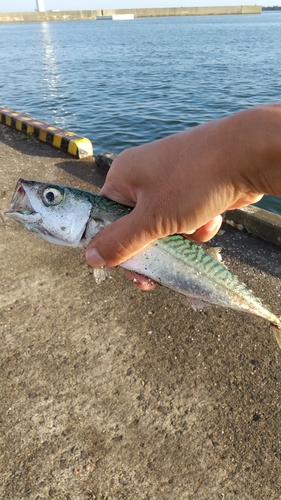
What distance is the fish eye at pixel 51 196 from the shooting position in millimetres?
2742

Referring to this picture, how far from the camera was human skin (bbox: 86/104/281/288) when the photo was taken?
7.08 ft

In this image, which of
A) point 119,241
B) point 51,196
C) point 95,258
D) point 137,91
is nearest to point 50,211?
point 51,196

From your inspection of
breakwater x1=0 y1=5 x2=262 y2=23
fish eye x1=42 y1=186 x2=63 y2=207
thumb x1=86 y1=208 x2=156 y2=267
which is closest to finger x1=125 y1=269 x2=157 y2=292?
thumb x1=86 y1=208 x2=156 y2=267

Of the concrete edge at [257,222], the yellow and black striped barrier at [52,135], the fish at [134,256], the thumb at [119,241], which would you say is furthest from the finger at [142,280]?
the yellow and black striped barrier at [52,135]

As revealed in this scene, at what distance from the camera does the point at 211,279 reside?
9.80 feet

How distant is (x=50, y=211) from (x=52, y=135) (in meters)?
7.43

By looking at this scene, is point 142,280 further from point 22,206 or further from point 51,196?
point 22,206

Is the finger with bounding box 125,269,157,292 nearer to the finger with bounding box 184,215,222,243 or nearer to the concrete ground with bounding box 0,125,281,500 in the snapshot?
the finger with bounding box 184,215,222,243

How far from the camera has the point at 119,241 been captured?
99.0 inches

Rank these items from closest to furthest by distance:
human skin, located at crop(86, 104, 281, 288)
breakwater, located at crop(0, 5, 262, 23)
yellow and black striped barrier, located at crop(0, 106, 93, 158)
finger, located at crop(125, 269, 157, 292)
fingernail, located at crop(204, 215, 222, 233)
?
human skin, located at crop(86, 104, 281, 288) < finger, located at crop(125, 269, 157, 292) < fingernail, located at crop(204, 215, 222, 233) < yellow and black striped barrier, located at crop(0, 106, 93, 158) < breakwater, located at crop(0, 5, 262, 23)

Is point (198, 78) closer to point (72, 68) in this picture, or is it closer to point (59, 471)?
point (72, 68)

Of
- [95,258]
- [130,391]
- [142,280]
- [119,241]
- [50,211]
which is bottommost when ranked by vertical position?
[130,391]

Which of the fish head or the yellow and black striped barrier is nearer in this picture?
the fish head

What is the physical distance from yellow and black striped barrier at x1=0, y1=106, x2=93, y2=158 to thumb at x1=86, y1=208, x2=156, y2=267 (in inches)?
254
